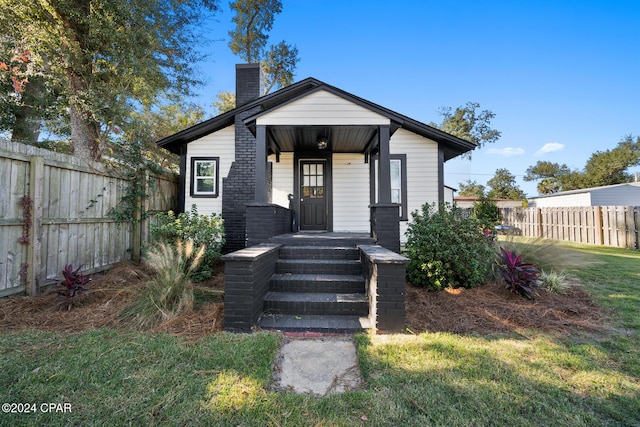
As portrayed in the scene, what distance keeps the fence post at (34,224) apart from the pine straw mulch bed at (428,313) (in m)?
0.25

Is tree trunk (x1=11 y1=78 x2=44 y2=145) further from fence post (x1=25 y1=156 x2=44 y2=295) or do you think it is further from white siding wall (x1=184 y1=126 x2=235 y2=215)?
fence post (x1=25 y1=156 x2=44 y2=295)

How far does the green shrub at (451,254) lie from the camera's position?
15.2 ft

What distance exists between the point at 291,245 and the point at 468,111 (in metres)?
26.0

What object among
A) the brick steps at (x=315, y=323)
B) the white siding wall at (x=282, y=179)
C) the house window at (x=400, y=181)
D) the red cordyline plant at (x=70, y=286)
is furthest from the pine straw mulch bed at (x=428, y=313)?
the white siding wall at (x=282, y=179)

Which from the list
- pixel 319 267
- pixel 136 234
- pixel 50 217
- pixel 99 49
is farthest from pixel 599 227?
pixel 99 49

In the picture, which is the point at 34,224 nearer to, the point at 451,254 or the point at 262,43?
the point at 451,254

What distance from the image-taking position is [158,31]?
7777 millimetres

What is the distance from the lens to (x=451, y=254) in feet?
15.3

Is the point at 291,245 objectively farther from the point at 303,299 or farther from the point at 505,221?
the point at 505,221

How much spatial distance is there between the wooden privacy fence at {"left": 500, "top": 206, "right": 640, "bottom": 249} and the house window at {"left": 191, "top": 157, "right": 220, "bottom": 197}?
33.0 feet

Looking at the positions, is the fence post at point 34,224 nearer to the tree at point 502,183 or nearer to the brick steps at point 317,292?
the brick steps at point 317,292

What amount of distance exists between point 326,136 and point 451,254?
158 inches

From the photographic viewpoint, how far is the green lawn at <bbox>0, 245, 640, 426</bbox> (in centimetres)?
184

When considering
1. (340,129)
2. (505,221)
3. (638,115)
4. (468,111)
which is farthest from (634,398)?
(638,115)
